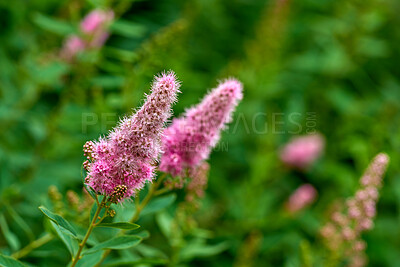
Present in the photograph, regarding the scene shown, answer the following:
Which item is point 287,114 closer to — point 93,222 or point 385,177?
point 385,177

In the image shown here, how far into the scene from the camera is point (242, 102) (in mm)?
4488

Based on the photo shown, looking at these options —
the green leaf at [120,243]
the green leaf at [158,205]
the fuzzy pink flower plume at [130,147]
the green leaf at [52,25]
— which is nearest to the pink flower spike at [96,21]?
the green leaf at [52,25]

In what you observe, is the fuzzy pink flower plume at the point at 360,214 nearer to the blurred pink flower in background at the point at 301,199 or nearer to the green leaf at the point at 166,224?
the green leaf at the point at 166,224

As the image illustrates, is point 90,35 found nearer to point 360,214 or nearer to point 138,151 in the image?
point 138,151

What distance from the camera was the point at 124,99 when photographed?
9.24 ft

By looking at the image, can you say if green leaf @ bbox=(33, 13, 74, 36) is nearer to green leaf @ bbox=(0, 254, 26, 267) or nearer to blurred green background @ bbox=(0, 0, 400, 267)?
blurred green background @ bbox=(0, 0, 400, 267)

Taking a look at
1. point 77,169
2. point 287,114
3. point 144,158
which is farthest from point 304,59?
point 144,158

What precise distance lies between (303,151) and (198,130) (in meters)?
2.66

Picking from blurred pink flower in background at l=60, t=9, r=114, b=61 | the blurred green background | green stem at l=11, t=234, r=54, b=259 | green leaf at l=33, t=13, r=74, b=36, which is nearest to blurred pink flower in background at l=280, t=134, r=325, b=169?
the blurred green background

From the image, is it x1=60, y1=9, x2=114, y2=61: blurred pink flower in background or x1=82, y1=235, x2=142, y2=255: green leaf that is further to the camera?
x1=60, y1=9, x2=114, y2=61: blurred pink flower in background

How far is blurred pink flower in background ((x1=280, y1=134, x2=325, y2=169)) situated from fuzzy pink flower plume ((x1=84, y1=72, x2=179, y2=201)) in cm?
297

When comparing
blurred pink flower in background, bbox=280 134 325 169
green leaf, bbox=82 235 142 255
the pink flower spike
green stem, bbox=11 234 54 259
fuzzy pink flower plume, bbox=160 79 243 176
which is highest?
the pink flower spike

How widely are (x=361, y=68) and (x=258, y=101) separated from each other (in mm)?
1702

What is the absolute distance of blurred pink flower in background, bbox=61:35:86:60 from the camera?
3583mm
